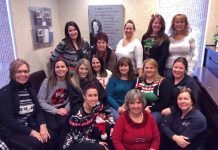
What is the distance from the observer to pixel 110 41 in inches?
148

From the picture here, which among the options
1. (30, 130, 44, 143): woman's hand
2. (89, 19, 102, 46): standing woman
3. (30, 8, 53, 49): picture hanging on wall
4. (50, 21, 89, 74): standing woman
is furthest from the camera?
(89, 19, 102, 46): standing woman

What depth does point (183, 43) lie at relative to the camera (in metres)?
2.55

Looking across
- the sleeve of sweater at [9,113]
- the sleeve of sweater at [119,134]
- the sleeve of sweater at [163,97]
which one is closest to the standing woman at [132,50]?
the sleeve of sweater at [163,97]

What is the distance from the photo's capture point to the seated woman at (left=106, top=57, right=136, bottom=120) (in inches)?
96.2

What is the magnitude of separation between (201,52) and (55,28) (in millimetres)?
2509

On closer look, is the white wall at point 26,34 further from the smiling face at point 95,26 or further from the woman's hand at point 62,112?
the woman's hand at point 62,112

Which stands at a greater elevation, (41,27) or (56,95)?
(41,27)

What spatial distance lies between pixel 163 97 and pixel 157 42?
0.72m

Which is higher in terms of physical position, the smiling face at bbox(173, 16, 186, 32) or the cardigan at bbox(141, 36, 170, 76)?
the smiling face at bbox(173, 16, 186, 32)

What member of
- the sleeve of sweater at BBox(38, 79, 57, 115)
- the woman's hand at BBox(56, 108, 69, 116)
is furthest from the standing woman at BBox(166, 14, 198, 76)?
the sleeve of sweater at BBox(38, 79, 57, 115)

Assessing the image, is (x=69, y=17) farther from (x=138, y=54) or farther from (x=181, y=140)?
(x=181, y=140)

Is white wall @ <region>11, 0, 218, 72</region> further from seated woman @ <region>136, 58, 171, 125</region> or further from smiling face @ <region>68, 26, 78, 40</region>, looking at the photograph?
seated woman @ <region>136, 58, 171, 125</region>

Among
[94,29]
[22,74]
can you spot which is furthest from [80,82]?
[94,29]

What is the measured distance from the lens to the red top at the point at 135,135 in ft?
5.90
